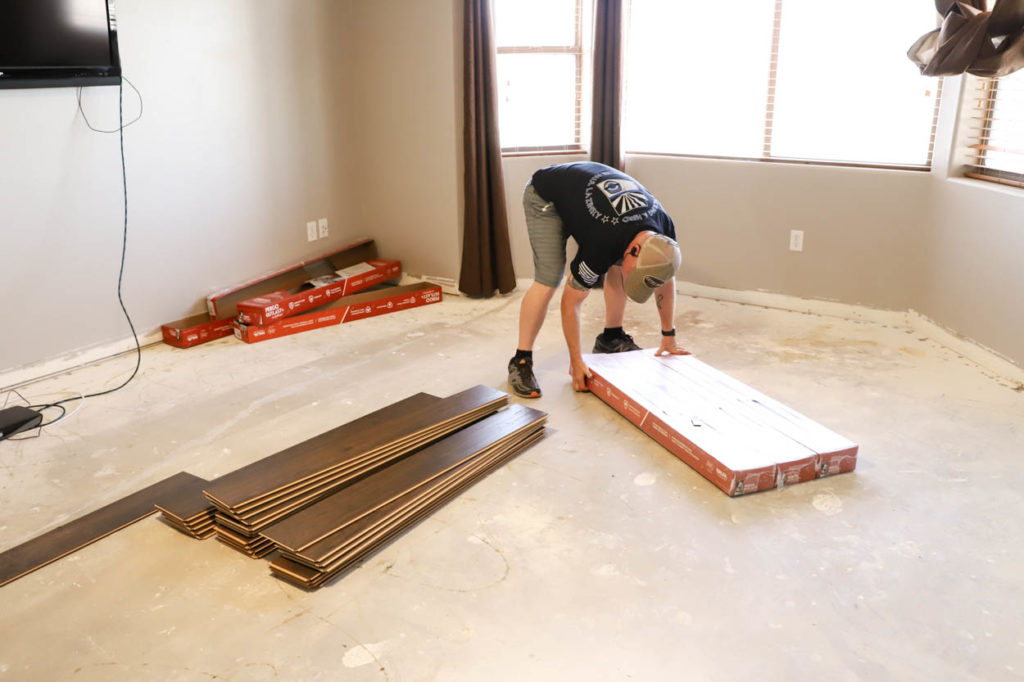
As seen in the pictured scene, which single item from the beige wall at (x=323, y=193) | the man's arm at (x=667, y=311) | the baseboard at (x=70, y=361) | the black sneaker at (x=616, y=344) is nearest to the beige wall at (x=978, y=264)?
the beige wall at (x=323, y=193)

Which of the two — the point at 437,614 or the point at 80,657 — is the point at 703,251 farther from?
the point at 80,657

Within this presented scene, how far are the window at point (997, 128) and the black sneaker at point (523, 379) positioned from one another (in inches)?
91.7

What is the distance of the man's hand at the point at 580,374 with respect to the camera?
3.35m

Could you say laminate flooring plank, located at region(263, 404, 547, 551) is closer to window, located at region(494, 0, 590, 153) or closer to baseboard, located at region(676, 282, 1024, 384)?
baseboard, located at region(676, 282, 1024, 384)

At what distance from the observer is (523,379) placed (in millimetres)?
3385

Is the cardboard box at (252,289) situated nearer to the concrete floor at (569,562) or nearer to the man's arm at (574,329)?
the concrete floor at (569,562)

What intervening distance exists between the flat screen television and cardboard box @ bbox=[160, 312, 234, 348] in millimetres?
1178

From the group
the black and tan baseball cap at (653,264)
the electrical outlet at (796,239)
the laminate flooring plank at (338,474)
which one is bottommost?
the laminate flooring plank at (338,474)

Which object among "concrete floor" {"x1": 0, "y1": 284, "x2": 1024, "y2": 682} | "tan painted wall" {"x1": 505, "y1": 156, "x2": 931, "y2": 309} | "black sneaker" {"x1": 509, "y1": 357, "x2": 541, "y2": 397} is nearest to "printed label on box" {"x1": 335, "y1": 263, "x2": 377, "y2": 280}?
"tan painted wall" {"x1": 505, "y1": 156, "x2": 931, "y2": 309}

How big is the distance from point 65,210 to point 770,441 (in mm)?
3126

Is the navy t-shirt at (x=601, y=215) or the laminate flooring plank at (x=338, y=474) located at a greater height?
the navy t-shirt at (x=601, y=215)

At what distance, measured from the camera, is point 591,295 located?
4.84m

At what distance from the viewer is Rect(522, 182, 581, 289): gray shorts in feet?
10.8

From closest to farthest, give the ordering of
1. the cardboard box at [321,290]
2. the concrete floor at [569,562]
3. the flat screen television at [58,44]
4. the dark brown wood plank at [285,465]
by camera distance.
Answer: the concrete floor at [569,562], the dark brown wood plank at [285,465], the flat screen television at [58,44], the cardboard box at [321,290]
